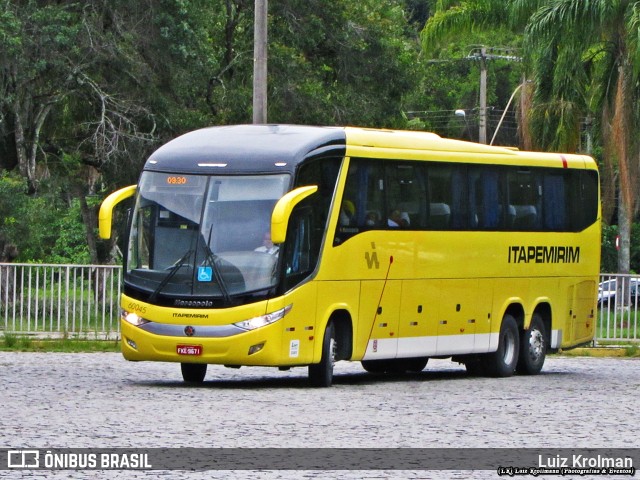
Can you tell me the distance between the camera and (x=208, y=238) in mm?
19766

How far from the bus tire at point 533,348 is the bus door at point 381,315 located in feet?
12.5

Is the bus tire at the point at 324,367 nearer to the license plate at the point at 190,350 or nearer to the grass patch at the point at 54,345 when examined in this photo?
the license plate at the point at 190,350

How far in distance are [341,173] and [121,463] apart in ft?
Result: 31.2

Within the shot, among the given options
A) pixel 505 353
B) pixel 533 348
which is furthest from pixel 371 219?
pixel 533 348

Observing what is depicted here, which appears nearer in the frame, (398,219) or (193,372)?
(193,372)

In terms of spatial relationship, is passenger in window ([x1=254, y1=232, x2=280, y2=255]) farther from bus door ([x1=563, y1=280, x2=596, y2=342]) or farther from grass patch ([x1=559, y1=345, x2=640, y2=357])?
grass patch ([x1=559, y1=345, x2=640, y2=357])

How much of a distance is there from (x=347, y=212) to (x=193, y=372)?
2.93 meters

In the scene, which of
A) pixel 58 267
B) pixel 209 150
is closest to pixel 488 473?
pixel 209 150

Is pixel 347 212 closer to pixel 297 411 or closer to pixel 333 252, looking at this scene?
pixel 333 252

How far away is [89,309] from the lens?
29.0 m

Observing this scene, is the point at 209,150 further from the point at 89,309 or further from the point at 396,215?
the point at 89,309

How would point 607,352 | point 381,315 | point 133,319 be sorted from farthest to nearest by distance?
point 607,352, point 381,315, point 133,319

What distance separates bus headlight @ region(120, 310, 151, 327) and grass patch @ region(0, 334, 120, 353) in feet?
26.8

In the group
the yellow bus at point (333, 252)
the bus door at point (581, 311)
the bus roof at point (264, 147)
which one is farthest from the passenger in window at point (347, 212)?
the bus door at point (581, 311)
